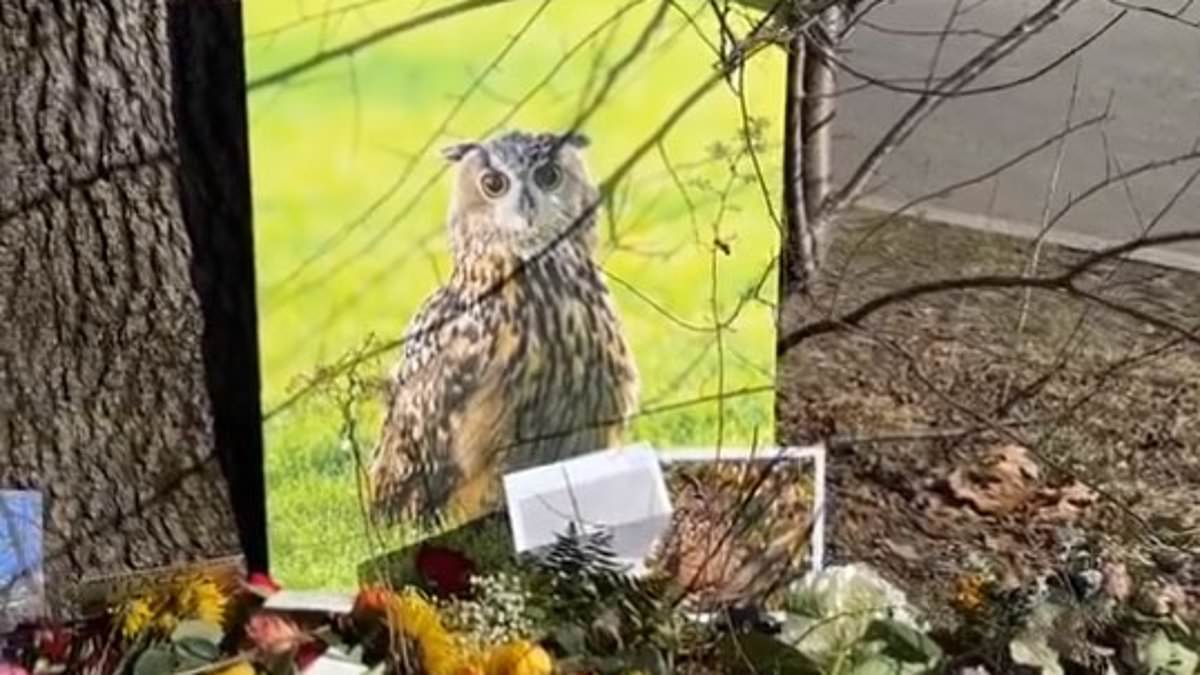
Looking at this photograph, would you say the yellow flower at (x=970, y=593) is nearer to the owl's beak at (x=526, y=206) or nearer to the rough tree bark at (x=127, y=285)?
the owl's beak at (x=526, y=206)

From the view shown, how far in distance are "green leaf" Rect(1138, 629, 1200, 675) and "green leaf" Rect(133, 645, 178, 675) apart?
110cm

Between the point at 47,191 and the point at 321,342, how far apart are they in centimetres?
37

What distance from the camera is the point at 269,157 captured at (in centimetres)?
226

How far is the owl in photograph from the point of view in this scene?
236 centimetres

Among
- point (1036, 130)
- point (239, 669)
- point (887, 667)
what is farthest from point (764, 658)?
point (1036, 130)

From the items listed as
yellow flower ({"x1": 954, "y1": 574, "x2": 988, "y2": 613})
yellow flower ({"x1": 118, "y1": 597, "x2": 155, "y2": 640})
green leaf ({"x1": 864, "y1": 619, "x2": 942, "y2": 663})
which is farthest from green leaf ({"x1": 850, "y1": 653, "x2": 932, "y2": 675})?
yellow flower ({"x1": 118, "y1": 597, "x2": 155, "y2": 640})

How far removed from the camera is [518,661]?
6.99ft

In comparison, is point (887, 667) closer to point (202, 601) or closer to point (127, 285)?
point (202, 601)

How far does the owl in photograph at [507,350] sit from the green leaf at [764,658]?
13.5 inches

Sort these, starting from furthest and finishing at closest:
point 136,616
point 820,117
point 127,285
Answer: point 820,117, point 127,285, point 136,616

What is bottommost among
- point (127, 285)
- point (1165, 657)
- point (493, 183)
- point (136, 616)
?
point (1165, 657)

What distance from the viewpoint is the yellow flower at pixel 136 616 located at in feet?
7.27

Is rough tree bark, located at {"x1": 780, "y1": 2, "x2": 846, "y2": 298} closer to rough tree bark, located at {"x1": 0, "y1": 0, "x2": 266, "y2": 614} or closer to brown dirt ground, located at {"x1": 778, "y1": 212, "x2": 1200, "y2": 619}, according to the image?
brown dirt ground, located at {"x1": 778, "y1": 212, "x2": 1200, "y2": 619}

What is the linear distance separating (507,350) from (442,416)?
12 centimetres
